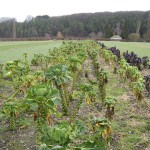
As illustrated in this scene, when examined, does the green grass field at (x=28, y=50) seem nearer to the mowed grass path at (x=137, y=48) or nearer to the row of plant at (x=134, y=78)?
the mowed grass path at (x=137, y=48)

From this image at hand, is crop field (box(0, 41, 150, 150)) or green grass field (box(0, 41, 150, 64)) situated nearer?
crop field (box(0, 41, 150, 150))

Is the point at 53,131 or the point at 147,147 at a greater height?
the point at 53,131

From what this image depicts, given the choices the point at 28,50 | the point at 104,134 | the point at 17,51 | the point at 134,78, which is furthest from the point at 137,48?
the point at 104,134

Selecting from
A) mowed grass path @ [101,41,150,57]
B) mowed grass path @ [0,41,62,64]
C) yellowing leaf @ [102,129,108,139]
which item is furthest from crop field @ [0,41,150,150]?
mowed grass path @ [101,41,150,57]

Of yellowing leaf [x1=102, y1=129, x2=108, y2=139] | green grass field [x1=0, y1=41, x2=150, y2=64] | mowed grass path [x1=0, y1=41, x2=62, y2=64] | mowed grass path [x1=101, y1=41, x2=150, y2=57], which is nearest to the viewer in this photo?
yellowing leaf [x1=102, y1=129, x2=108, y2=139]

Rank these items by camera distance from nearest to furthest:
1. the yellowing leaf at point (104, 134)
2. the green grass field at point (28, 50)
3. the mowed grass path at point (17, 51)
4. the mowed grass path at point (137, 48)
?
the yellowing leaf at point (104, 134)
the mowed grass path at point (17, 51)
the green grass field at point (28, 50)
the mowed grass path at point (137, 48)

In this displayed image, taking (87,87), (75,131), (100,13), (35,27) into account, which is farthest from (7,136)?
(100,13)

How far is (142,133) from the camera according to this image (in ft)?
23.2

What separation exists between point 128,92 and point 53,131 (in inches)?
328

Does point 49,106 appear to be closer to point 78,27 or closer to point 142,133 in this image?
point 142,133

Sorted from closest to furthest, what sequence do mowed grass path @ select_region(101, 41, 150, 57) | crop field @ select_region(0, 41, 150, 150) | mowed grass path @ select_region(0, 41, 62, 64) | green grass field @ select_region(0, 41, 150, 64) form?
crop field @ select_region(0, 41, 150, 150)
mowed grass path @ select_region(0, 41, 62, 64)
green grass field @ select_region(0, 41, 150, 64)
mowed grass path @ select_region(101, 41, 150, 57)

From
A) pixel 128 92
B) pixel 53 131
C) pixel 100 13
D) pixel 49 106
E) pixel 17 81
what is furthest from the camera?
pixel 100 13

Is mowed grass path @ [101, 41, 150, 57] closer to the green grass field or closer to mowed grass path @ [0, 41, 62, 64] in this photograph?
the green grass field

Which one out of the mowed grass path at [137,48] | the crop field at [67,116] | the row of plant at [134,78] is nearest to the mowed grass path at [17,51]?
the mowed grass path at [137,48]
